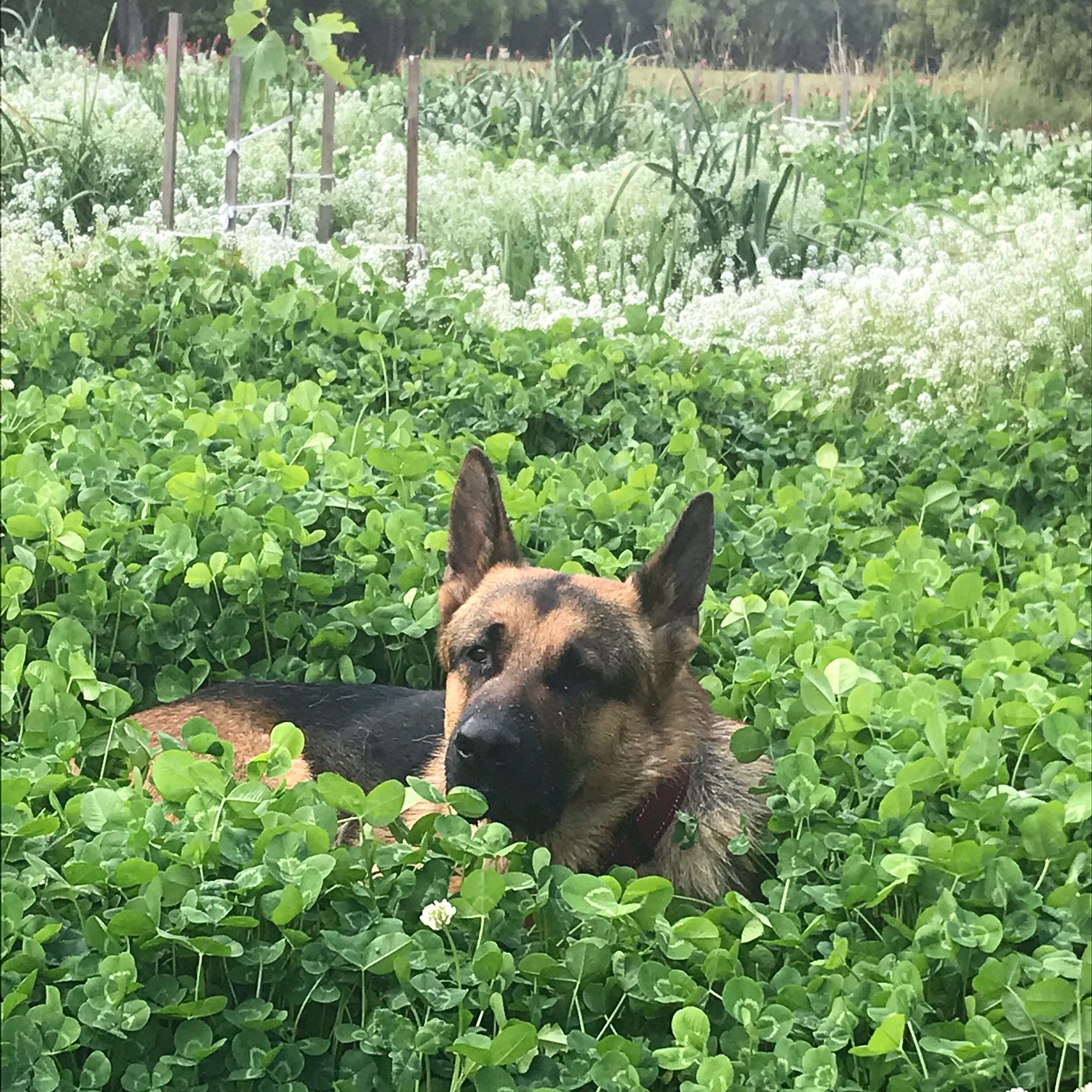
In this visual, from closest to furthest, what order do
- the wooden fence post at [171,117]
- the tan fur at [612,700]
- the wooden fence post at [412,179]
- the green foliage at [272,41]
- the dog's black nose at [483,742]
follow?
the dog's black nose at [483,742] < the tan fur at [612,700] < the green foliage at [272,41] < the wooden fence post at [171,117] < the wooden fence post at [412,179]

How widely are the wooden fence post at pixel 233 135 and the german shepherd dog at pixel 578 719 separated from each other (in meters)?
3.03

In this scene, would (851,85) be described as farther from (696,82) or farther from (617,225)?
(617,225)

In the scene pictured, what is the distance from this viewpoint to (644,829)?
216 centimetres

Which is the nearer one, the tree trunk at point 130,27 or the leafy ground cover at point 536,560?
the leafy ground cover at point 536,560

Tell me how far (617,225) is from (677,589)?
4.46m

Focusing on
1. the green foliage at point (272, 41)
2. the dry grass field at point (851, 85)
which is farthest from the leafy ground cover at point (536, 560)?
the green foliage at point (272, 41)

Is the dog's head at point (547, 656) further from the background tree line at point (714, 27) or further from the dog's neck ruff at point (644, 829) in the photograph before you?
the background tree line at point (714, 27)

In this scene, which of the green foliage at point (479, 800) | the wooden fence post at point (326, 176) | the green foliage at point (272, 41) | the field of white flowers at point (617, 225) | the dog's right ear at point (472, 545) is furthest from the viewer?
the wooden fence post at point (326, 176)

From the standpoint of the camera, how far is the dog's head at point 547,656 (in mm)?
2004

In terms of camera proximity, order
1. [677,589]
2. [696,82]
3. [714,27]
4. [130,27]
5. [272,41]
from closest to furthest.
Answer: [677,589]
[272,41]
[130,27]
[714,27]
[696,82]

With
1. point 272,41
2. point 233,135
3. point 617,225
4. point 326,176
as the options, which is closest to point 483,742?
point 272,41

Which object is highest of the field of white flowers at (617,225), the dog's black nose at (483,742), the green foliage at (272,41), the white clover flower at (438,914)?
the green foliage at (272,41)

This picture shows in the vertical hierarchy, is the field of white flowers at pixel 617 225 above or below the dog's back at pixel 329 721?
above

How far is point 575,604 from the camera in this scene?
226 centimetres
